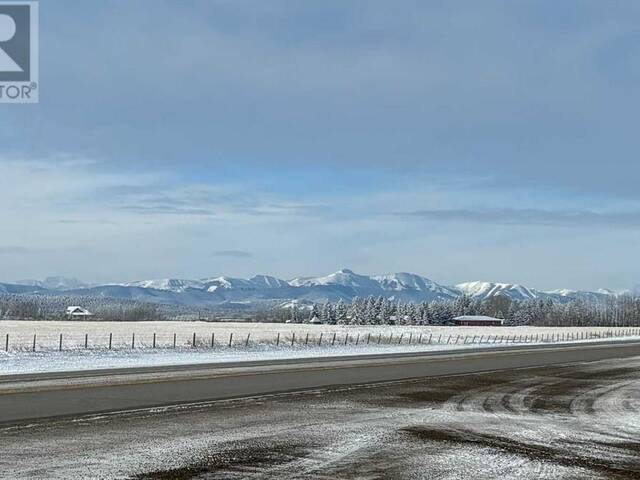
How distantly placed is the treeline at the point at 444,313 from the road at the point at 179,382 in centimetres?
13276

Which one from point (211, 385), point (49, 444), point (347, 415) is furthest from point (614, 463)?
point (211, 385)

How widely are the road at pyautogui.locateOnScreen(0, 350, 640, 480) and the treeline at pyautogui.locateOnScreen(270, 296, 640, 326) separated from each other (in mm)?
144655

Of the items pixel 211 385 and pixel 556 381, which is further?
pixel 556 381

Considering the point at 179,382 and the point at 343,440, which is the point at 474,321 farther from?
the point at 343,440

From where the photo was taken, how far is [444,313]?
170 metres

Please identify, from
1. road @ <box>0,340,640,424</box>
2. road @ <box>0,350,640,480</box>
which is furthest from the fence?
road @ <box>0,350,640,480</box>

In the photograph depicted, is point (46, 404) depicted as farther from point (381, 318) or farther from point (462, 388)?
point (381, 318)

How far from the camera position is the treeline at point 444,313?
537ft

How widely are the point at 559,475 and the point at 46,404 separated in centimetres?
977

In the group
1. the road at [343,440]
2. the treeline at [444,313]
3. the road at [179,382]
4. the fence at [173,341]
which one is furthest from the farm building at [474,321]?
the road at [343,440]

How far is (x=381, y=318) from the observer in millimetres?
162750

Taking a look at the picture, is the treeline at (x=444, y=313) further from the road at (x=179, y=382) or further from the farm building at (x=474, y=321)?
the road at (x=179, y=382)

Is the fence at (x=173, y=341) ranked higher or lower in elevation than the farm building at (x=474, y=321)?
higher

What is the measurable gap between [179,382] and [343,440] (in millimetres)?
9512
